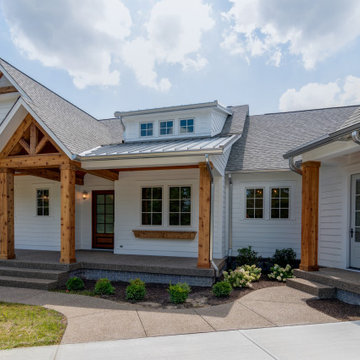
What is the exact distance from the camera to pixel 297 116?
1108 centimetres

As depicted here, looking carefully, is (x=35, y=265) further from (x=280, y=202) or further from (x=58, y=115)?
(x=280, y=202)

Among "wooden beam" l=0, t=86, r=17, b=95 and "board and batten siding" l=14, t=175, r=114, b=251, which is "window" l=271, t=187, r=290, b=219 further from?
"wooden beam" l=0, t=86, r=17, b=95

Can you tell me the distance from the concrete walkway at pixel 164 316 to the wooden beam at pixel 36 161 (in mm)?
3066

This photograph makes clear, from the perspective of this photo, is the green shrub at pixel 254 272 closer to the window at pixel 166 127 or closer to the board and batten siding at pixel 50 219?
the window at pixel 166 127

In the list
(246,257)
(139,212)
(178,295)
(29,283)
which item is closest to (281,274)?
(246,257)

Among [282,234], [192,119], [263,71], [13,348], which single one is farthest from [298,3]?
[13,348]

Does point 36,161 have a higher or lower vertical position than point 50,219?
higher

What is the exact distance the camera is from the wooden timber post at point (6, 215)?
7.56m

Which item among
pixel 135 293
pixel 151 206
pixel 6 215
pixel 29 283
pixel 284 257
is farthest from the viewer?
pixel 151 206

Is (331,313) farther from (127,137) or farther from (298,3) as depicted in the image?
(127,137)

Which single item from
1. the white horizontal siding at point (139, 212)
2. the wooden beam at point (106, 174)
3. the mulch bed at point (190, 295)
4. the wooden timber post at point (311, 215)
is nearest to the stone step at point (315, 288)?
the wooden timber post at point (311, 215)

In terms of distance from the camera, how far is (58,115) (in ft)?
27.0

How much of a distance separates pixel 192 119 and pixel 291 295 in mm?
5995

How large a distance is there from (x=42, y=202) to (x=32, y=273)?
3.80 meters
